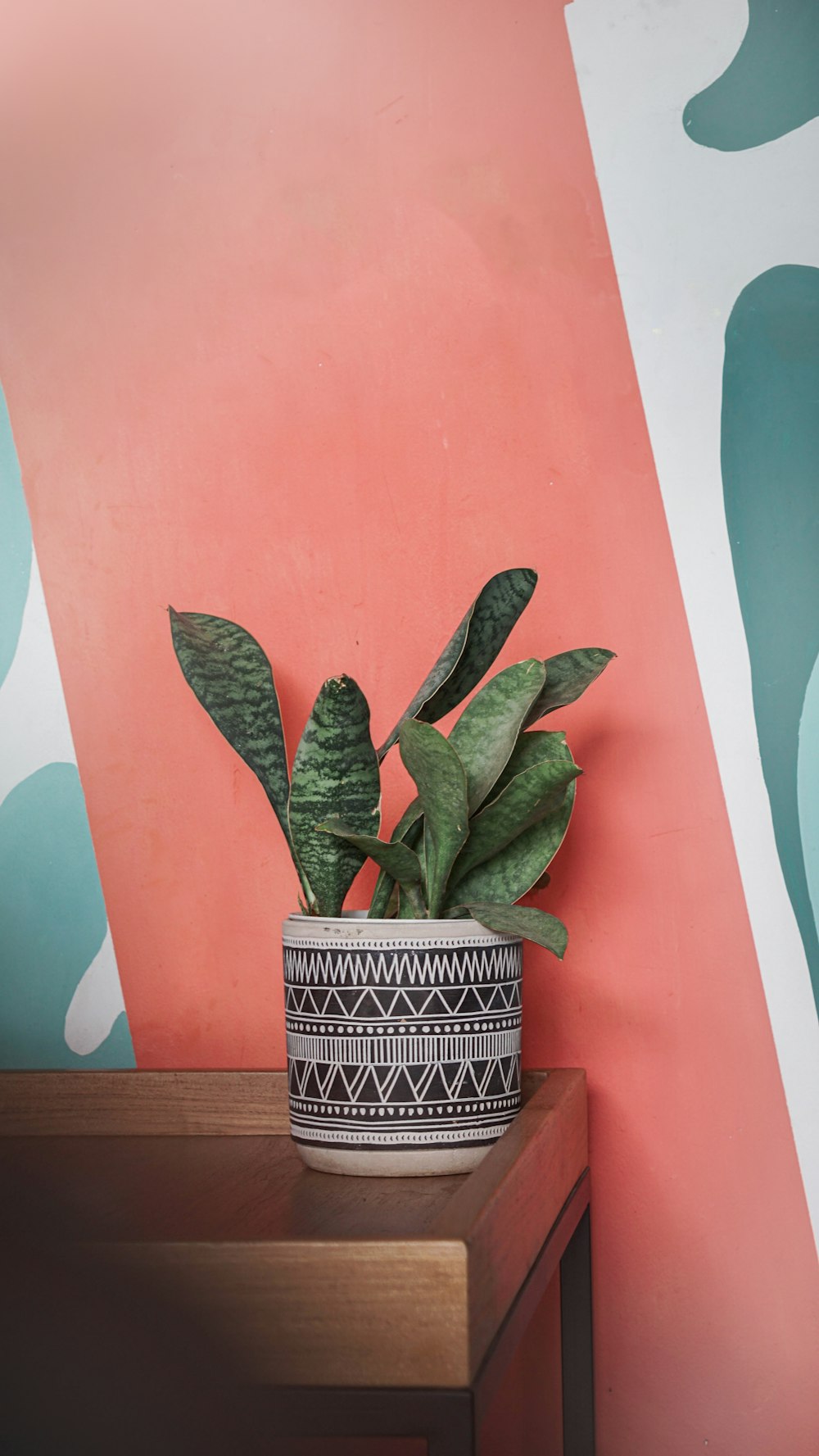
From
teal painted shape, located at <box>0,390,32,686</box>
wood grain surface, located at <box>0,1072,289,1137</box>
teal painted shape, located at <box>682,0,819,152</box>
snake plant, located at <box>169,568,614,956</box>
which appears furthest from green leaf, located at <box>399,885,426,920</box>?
teal painted shape, located at <box>682,0,819,152</box>

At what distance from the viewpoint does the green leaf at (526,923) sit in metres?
0.70

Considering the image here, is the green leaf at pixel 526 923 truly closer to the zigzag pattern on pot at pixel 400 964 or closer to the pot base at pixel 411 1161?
the zigzag pattern on pot at pixel 400 964

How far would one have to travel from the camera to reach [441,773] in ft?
2.35

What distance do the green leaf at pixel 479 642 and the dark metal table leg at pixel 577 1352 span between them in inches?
17.3

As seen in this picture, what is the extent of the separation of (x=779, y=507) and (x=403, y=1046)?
555 mm

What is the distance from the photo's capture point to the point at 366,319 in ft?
3.48

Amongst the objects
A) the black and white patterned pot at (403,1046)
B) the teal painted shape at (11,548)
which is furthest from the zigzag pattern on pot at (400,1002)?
the teal painted shape at (11,548)

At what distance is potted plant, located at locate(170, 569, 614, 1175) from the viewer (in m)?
0.74

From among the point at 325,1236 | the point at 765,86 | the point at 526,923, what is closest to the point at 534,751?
the point at 526,923

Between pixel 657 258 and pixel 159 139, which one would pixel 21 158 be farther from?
pixel 657 258

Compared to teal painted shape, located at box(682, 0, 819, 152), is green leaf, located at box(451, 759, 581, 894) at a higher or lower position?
lower

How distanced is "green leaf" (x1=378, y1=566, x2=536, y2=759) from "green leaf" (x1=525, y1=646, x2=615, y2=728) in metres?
0.04

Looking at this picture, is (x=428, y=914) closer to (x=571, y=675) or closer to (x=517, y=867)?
(x=517, y=867)

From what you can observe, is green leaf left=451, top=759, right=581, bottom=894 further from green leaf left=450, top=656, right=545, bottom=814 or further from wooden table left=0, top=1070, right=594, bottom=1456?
wooden table left=0, top=1070, right=594, bottom=1456
